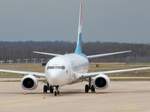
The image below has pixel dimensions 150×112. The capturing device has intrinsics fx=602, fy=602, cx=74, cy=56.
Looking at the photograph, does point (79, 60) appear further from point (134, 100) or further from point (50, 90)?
point (134, 100)

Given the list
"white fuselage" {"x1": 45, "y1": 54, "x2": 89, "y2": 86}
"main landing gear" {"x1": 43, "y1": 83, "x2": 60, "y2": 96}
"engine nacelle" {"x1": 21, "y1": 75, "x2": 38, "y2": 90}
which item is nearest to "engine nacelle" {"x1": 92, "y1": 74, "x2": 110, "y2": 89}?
"white fuselage" {"x1": 45, "y1": 54, "x2": 89, "y2": 86}

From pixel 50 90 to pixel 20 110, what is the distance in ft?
47.3

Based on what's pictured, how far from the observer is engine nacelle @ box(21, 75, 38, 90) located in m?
42.3

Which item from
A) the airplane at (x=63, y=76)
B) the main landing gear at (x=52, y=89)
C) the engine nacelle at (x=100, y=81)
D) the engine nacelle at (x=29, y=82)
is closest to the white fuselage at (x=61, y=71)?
the airplane at (x=63, y=76)

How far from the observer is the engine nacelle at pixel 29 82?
42.3 meters

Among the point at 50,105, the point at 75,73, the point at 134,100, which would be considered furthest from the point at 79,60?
the point at 50,105

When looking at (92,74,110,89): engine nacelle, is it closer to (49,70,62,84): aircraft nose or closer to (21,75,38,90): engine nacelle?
(21,75,38,90): engine nacelle

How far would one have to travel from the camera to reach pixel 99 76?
42.8 metres

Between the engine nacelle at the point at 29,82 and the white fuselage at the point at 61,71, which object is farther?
the engine nacelle at the point at 29,82

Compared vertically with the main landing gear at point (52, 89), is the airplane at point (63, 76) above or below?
above

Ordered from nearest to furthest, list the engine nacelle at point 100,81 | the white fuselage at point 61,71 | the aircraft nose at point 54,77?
the aircraft nose at point 54,77 → the white fuselage at point 61,71 → the engine nacelle at point 100,81

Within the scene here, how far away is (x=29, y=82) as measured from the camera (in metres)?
42.6

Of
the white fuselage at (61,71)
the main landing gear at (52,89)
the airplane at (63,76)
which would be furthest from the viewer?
the main landing gear at (52,89)

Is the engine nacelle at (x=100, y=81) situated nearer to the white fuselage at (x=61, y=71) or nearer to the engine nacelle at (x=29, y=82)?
the white fuselage at (x=61, y=71)
